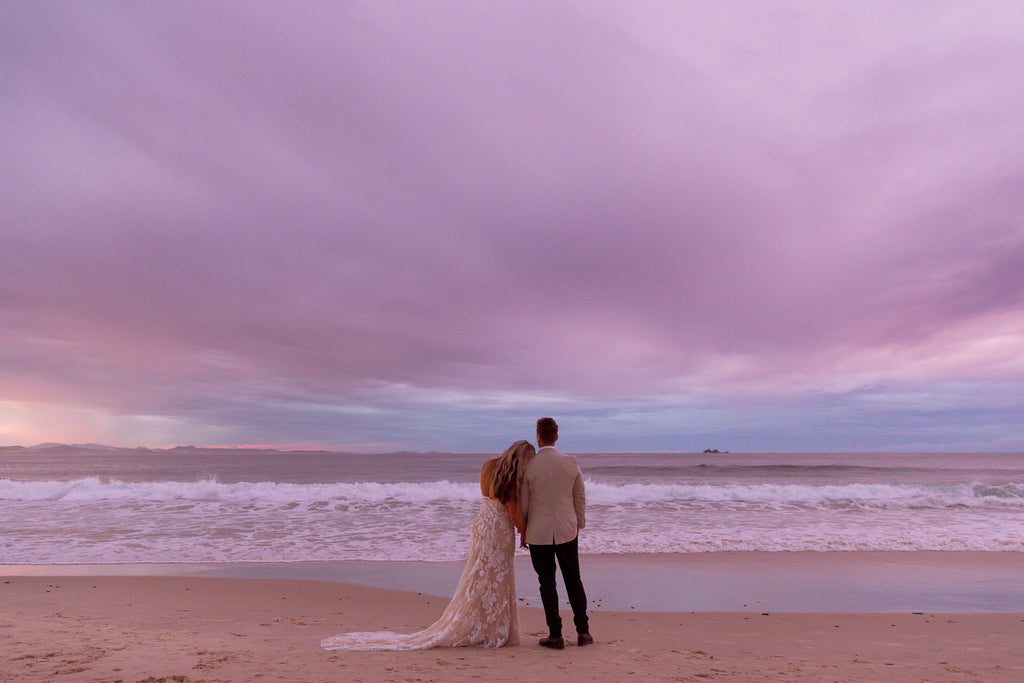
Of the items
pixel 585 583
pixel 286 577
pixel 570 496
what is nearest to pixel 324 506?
pixel 286 577

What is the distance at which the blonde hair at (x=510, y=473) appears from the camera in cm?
543

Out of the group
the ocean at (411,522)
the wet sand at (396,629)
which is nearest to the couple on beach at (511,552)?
the wet sand at (396,629)

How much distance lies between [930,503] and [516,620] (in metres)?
19.9

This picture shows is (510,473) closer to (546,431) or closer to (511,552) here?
(546,431)

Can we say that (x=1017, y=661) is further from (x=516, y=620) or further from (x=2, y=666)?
(x=2, y=666)

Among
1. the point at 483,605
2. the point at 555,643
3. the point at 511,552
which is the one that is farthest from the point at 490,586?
the point at 555,643

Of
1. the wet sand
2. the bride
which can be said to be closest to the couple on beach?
the bride

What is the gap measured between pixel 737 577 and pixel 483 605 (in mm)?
5781

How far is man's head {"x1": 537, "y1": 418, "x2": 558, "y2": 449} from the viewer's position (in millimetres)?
5539

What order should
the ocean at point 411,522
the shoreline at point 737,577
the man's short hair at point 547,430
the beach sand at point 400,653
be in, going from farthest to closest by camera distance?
the ocean at point 411,522 → the shoreline at point 737,577 → the man's short hair at point 547,430 → the beach sand at point 400,653

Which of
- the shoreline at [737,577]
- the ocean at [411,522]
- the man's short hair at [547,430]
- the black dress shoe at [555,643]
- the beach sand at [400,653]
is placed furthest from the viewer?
the ocean at [411,522]

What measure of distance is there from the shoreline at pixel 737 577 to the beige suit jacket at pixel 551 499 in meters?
2.77

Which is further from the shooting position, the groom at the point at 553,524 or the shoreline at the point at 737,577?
the shoreline at the point at 737,577

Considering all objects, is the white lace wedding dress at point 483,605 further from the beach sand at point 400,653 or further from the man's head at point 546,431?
the man's head at point 546,431
